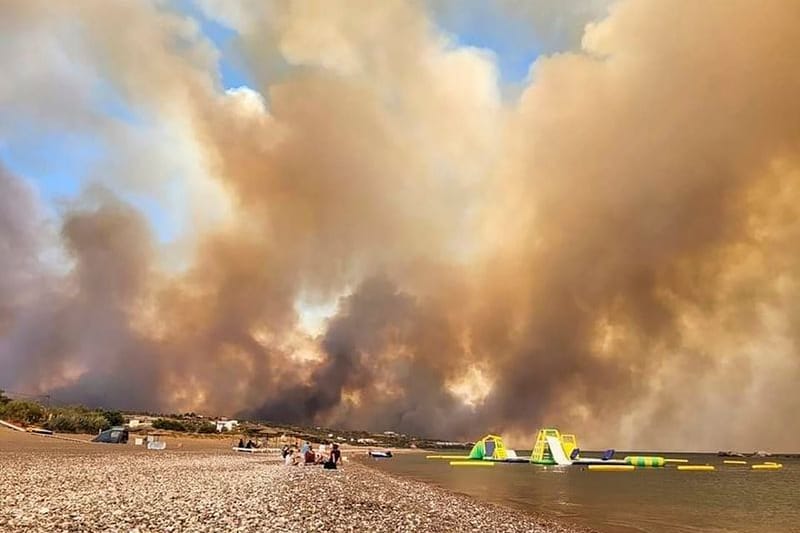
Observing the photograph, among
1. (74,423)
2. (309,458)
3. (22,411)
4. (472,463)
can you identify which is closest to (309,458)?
(309,458)

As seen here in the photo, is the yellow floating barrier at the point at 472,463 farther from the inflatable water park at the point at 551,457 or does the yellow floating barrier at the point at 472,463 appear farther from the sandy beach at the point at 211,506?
the sandy beach at the point at 211,506

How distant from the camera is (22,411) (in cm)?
12975

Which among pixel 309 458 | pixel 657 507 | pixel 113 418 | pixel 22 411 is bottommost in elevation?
pixel 657 507

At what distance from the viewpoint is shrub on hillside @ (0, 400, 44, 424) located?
12699 centimetres

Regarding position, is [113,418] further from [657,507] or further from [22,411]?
[657,507]

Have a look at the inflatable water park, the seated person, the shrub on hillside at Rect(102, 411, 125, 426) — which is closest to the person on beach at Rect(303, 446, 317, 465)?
the seated person

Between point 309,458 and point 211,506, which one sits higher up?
point 211,506

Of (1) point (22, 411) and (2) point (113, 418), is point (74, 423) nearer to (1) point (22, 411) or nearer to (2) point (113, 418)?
(1) point (22, 411)

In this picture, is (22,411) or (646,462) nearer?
(22,411)

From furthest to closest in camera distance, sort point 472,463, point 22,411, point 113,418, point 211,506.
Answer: point 113,418 < point 472,463 < point 22,411 < point 211,506

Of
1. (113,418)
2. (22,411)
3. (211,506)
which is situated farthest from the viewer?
(113,418)

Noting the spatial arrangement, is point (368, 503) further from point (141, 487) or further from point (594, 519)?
point (594, 519)

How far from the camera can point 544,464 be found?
5335 inches

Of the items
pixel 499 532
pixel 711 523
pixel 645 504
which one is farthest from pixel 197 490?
pixel 645 504
